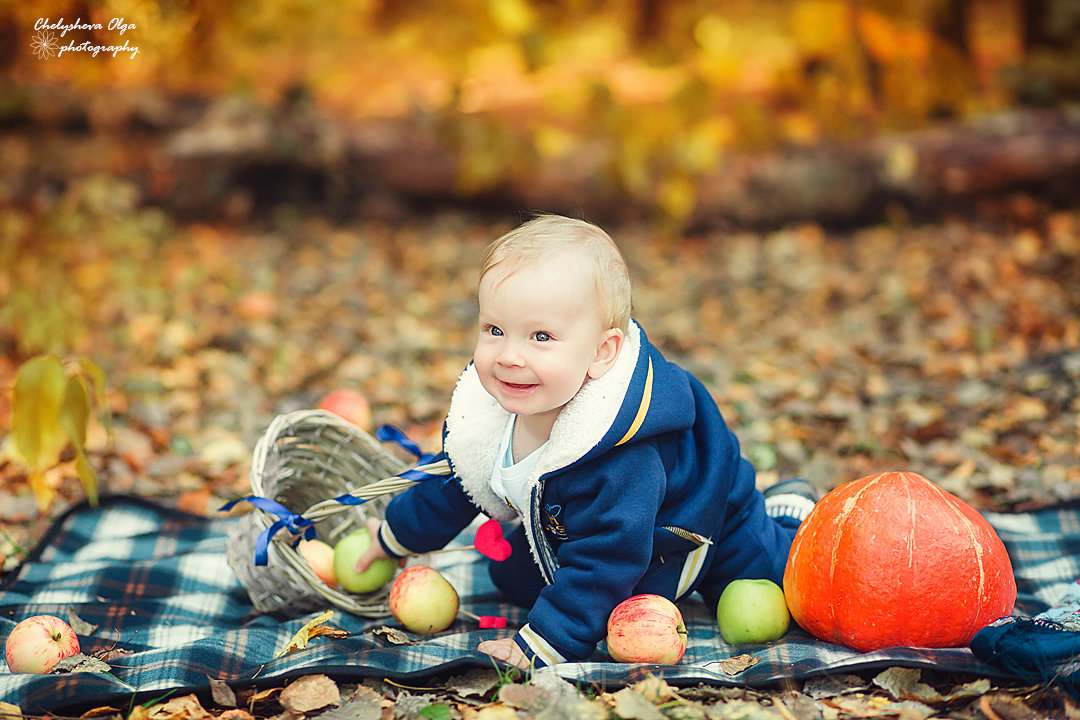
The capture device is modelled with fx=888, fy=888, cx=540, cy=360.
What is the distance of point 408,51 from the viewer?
10320 mm

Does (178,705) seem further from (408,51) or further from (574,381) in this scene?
(408,51)

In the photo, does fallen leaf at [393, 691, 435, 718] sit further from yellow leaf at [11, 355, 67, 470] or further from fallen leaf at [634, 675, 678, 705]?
yellow leaf at [11, 355, 67, 470]

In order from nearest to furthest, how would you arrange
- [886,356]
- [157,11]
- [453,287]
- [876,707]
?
1. [876,707]
2. [886,356]
3. [157,11]
4. [453,287]

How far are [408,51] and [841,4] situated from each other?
5087mm

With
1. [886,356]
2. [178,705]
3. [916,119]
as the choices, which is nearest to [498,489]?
[178,705]

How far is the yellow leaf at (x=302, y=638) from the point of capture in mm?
2383

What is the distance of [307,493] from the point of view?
308 cm

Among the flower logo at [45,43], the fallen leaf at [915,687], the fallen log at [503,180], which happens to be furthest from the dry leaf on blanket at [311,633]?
the fallen log at [503,180]

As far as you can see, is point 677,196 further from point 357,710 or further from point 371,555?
point 357,710

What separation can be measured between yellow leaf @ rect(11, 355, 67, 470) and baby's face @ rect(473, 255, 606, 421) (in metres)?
1.10

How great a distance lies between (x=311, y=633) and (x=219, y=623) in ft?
1.31

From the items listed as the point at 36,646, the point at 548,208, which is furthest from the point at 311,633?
the point at 548,208

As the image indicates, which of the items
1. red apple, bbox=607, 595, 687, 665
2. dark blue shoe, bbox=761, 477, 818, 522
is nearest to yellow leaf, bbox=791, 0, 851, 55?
dark blue shoe, bbox=761, 477, 818, 522

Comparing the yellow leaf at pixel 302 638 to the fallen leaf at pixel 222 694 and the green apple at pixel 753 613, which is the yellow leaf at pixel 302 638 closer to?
the fallen leaf at pixel 222 694
